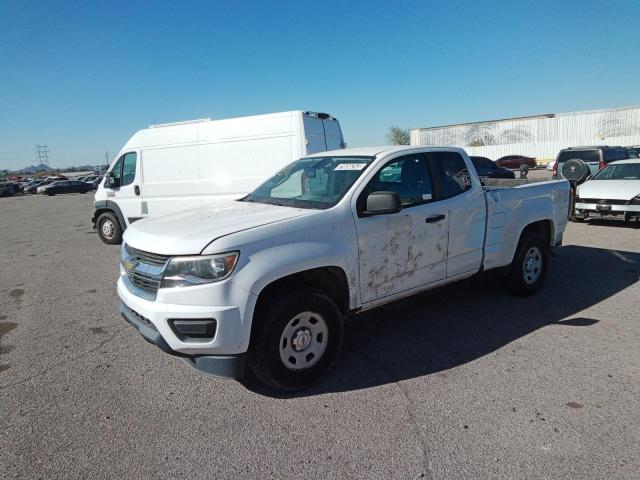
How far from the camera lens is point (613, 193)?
9781 mm

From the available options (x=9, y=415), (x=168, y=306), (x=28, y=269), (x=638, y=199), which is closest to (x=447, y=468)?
(x=168, y=306)

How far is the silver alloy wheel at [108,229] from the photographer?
33.2 ft

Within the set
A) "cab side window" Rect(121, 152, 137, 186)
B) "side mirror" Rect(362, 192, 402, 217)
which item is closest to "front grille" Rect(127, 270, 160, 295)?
"side mirror" Rect(362, 192, 402, 217)

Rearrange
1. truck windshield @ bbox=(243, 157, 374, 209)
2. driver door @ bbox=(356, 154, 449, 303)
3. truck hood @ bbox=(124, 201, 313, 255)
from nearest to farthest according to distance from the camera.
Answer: truck hood @ bbox=(124, 201, 313, 255), driver door @ bbox=(356, 154, 449, 303), truck windshield @ bbox=(243, 157, 374, 209)

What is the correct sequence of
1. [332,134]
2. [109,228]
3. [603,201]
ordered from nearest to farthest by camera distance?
[332,134] → [603,201] → [109,228]

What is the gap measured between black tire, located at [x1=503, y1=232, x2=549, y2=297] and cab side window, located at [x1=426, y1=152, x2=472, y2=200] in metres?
1.23

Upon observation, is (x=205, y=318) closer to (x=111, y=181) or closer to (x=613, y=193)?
(x=111, y=181)

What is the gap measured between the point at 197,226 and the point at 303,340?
3.84 ft

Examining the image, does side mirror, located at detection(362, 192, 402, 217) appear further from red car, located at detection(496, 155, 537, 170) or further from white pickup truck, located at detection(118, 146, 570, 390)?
red car, located at detection(496, 155, 537, 170)

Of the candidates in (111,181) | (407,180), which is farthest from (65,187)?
(407,180)

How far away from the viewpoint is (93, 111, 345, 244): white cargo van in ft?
26.7

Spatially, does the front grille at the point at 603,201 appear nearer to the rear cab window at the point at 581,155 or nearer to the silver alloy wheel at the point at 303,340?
the rear cab window at the point at 581,155

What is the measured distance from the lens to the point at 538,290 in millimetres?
5469

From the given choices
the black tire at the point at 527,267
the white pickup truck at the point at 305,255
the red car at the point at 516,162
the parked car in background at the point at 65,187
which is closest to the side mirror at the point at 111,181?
the white pickup truck at the point at 305,255
